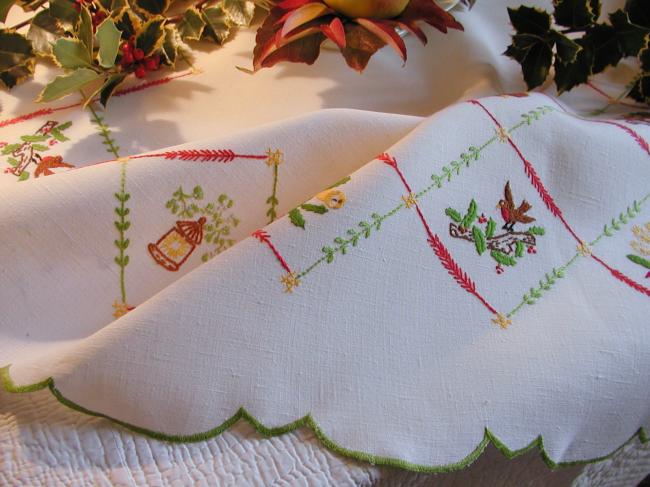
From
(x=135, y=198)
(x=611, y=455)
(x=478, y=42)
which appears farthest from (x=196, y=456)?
(x=478, y=42)

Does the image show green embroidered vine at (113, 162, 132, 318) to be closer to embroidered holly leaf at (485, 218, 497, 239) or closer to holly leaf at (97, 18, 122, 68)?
holly leaf at (97, 18, 122, 68)

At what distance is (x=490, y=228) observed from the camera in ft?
1.96

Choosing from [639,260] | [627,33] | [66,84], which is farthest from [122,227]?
[627,33]

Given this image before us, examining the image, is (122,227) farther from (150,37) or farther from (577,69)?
(577,69)

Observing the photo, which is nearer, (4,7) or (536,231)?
(536,231)

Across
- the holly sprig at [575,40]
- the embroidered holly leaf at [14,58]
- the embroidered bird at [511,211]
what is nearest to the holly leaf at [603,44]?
the holly sprig at [575,40]

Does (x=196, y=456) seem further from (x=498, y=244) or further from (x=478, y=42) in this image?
(x=478, y=42)

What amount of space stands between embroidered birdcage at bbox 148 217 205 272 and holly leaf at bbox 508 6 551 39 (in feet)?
1.37

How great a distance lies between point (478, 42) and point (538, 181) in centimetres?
27

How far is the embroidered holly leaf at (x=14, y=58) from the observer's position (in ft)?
2.53

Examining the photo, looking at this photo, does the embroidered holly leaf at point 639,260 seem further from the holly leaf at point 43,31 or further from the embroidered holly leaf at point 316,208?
the holly leaf at point 43,31

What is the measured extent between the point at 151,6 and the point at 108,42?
10cm

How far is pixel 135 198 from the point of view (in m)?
0.58

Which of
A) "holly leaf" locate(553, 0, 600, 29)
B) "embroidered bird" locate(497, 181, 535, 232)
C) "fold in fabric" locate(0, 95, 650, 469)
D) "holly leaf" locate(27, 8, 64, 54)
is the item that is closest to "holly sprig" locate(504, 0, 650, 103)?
"holly leaf" locate(553, 0, 600, 29)
